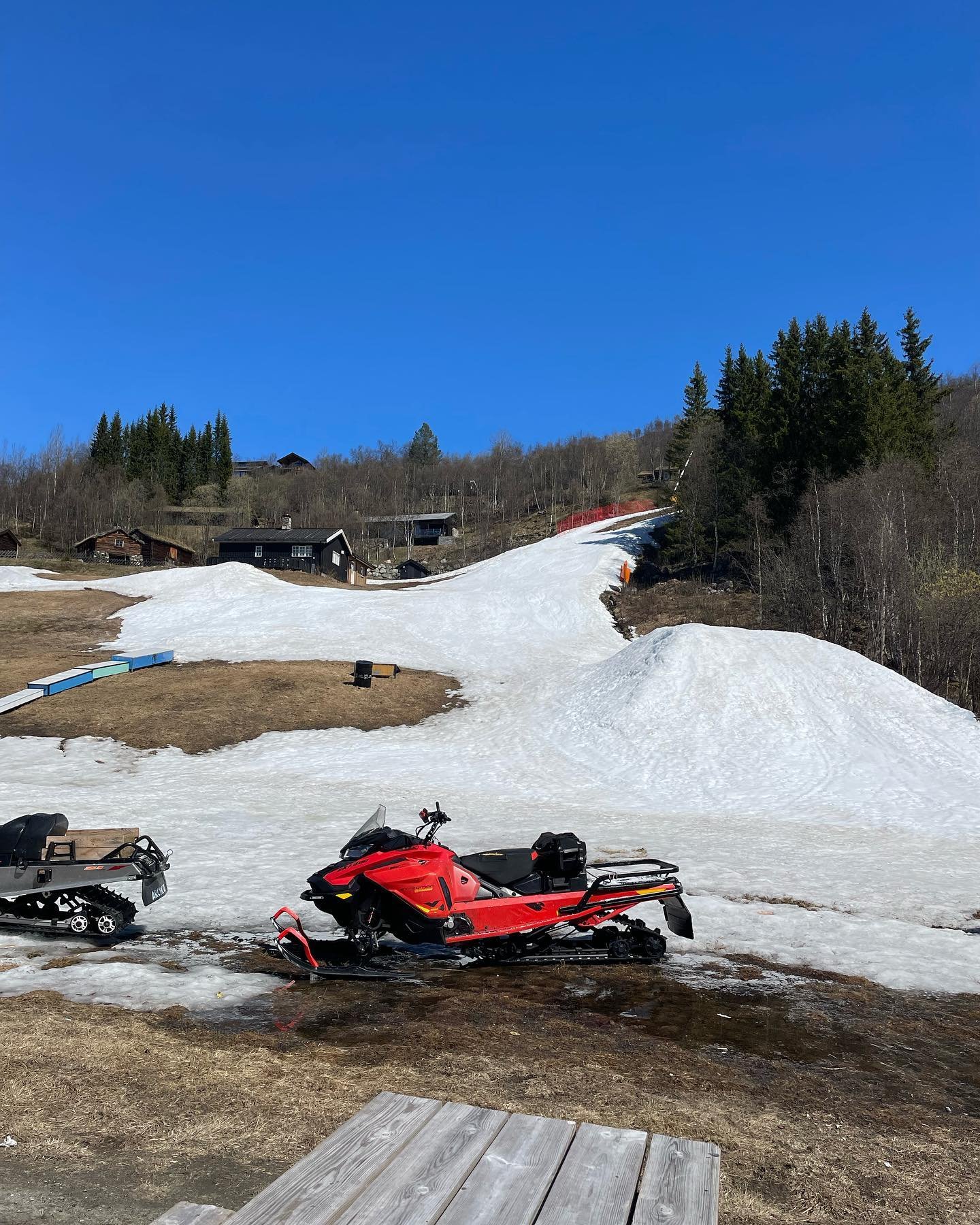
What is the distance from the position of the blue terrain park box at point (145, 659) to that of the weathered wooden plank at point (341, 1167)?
32.3 meters

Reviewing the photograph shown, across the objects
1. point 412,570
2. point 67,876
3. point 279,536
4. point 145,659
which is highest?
point 279,536

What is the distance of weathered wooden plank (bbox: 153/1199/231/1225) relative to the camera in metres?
2.81

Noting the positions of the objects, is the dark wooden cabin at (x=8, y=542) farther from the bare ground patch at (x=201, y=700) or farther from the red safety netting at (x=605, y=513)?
the red safety netting at (x=605, y=513)

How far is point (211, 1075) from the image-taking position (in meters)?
5.84

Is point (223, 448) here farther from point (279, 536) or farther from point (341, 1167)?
point (341, 1167)

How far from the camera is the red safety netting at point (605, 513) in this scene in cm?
Result: 9706

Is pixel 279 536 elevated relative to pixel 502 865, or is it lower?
elevated

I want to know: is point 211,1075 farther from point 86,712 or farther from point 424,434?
point 424,434

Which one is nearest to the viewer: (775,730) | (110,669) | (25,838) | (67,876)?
(67,876)

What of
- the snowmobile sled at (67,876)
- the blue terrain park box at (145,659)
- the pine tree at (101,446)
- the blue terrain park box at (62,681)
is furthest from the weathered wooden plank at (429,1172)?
the pine tree at (101,446)

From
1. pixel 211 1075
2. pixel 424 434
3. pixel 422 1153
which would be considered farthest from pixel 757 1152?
pixel 424 434

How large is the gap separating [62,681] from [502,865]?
989 inches

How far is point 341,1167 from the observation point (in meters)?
3.11

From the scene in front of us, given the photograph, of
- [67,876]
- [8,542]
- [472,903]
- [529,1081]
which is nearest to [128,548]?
[8,542]
